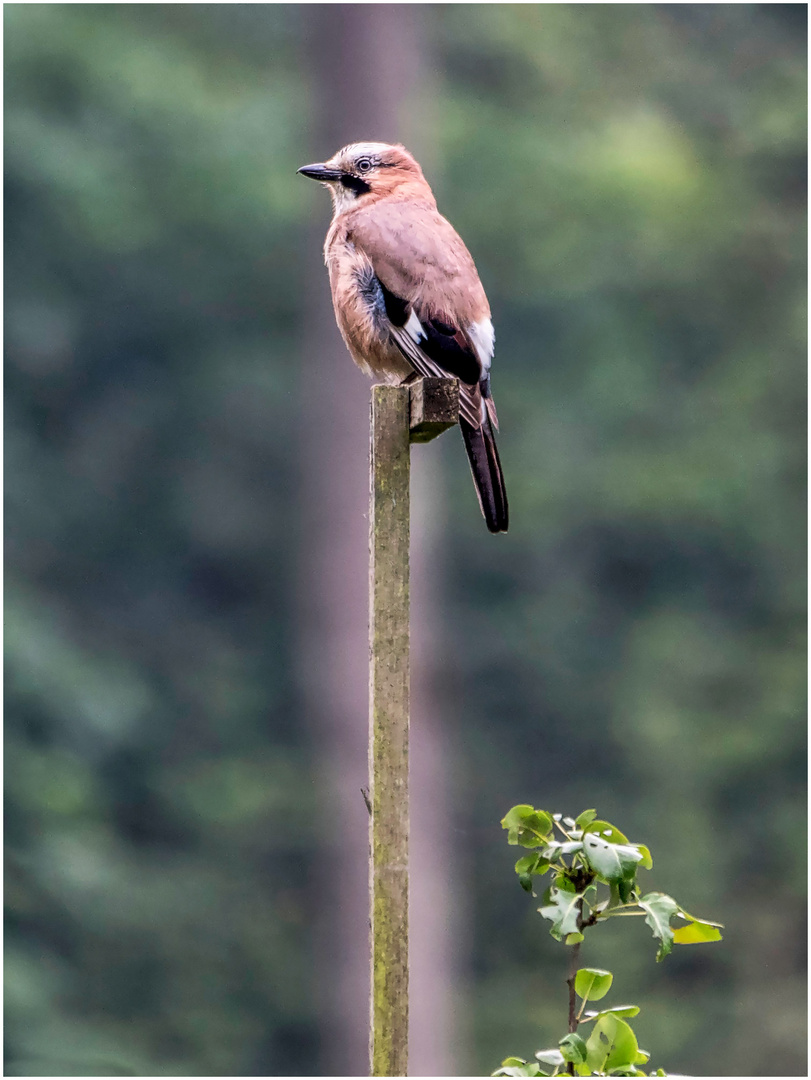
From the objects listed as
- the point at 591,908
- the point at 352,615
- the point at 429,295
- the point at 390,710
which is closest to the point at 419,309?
the point at 429,295

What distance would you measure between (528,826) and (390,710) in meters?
0.24

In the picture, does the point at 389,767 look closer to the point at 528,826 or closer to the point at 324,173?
the point at 528,826

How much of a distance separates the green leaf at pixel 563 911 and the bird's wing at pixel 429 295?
96cm

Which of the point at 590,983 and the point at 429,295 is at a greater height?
the point at 429,295

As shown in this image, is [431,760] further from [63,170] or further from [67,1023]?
[63,170]

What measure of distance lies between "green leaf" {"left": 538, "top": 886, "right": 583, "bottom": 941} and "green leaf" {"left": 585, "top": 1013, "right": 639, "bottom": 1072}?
115 millimetres

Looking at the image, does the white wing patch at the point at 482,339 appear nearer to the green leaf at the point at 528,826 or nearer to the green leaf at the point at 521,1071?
the green leaf at the point at 528,826

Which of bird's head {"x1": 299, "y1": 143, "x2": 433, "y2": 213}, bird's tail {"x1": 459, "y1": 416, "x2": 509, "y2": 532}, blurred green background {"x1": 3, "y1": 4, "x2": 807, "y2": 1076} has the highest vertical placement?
blurred green background {"x1": 3, "y1": 4, "x2": 807, "y2": 1076}

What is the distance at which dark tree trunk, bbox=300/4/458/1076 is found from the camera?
5797mm

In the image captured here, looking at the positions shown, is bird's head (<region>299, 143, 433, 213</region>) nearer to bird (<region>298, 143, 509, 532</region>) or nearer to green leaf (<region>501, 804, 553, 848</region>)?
bird (<region>298, 143, 509, 532</region>)

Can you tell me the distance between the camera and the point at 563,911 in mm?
1684

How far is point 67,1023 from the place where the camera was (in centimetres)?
754

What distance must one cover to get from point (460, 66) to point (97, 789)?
15.6 ft

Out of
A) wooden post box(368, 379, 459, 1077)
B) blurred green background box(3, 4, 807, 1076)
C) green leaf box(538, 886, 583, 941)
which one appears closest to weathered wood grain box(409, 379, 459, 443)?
wooden post box(368, 379, 459, 1077)
